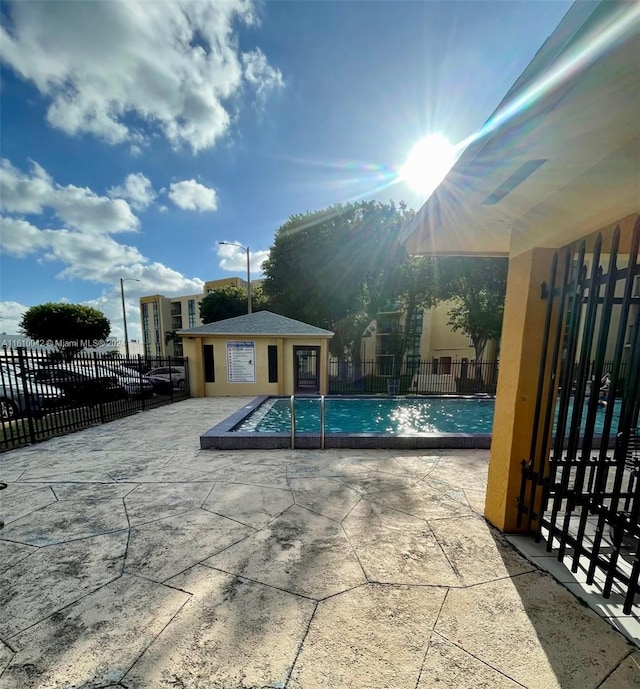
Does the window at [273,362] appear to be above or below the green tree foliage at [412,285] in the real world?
below

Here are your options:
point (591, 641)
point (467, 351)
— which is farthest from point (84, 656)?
point (467, 351)

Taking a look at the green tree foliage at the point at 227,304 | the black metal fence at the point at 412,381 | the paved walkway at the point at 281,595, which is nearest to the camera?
the paved walkway at the point at 281,595

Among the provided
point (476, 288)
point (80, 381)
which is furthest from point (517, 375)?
point (476, 288)

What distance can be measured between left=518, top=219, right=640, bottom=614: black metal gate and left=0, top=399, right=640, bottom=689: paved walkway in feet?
1.14

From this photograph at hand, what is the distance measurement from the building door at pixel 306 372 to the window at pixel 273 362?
76 cm

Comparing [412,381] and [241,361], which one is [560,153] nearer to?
[241,361]

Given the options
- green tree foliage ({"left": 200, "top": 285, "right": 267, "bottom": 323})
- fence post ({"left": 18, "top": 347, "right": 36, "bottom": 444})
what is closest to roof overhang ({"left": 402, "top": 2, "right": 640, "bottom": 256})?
fence post ({"left": 18, "top": 347, "right": 36, "bottom": 444})

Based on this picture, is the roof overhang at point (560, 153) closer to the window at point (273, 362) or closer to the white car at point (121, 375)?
the white car at point (121, 375)

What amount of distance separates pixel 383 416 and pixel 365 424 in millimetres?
1033

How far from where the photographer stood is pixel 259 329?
37.5 feet

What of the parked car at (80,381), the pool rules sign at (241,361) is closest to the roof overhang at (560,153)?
the parked car at (80,381)

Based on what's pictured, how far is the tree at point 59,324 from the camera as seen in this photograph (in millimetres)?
26484

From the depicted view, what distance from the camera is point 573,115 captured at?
48.8 inches

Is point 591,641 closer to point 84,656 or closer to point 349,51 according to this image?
point 84,656
